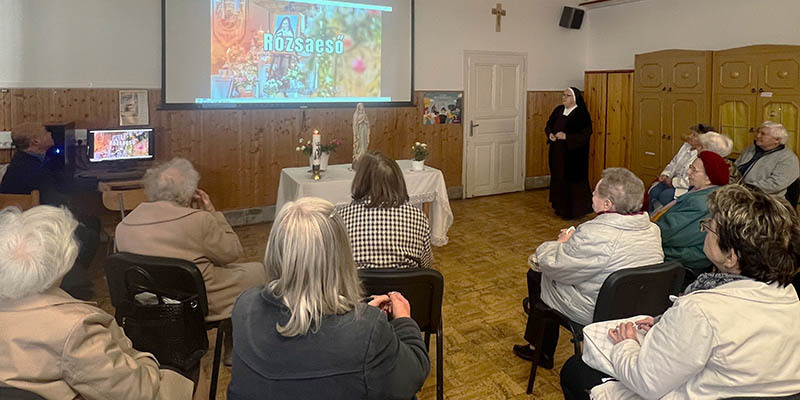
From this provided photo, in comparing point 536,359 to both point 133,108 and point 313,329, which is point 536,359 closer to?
point 313,329

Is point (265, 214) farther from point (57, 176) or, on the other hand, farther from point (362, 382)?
point (362, 382)

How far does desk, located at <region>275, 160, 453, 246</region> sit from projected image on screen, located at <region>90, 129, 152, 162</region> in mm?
1320

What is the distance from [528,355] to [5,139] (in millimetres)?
4710

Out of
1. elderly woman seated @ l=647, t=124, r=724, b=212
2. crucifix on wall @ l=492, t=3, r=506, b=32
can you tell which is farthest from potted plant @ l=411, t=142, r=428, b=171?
crucifix on wall @ l=492, t=3, r=506, b=32

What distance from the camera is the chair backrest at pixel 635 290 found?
2.25m

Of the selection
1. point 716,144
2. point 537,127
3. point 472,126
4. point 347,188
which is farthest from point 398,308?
point 537,127

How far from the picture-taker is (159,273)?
234 cm

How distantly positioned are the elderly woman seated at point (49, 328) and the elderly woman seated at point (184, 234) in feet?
3.21

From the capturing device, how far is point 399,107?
7.04 m

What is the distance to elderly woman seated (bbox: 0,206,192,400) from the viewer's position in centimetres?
137

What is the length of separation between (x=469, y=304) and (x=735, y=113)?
13.6ft

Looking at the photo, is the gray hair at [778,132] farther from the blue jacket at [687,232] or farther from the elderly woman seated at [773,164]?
the blue jacket at [687,232]

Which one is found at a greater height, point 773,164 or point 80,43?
point 80,43

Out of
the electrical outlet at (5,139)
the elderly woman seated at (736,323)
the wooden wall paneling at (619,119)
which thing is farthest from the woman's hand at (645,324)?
the wooden wall paneling at (619,119)
